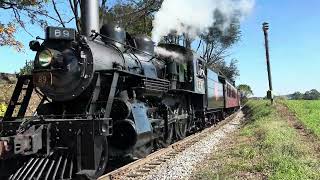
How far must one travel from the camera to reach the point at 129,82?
10.9 m

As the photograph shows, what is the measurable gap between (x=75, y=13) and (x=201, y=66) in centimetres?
749

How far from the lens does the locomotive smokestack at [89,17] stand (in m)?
11.3

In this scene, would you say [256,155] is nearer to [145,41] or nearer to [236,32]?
[145,41]

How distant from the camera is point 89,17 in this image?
11523 mm

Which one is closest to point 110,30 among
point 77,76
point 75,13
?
point 77,76

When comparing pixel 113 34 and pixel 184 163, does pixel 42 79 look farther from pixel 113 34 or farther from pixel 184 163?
pixel 184 163

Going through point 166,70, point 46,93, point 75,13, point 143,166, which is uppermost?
point 75,13

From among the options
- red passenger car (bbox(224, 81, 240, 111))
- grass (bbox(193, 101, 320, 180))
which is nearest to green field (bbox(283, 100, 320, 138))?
red passenger car (bbox(224, 81, 240, 111))

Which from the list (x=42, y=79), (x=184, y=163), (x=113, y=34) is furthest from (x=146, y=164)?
(x=113, y=34)

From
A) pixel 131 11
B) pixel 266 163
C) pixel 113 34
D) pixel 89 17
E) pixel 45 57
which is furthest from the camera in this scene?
pixel 131 11

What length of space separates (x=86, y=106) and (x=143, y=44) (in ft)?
12.7

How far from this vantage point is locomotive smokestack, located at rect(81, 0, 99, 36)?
37.0ft

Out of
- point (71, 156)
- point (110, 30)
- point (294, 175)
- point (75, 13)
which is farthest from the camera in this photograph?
point (75, 13)

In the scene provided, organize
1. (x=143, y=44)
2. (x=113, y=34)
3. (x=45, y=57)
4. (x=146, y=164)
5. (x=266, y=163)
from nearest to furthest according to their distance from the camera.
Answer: (x=266, y=163) < (x=45, y=57) < (x=146, y=164) < (x=113, y=34) < (x=143, y=44)
